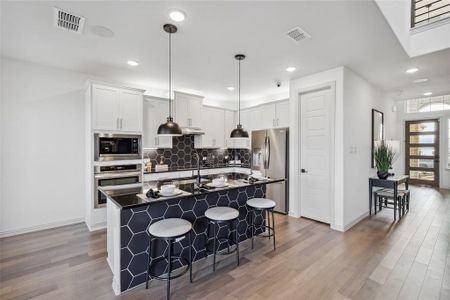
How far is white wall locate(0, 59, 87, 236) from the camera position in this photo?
327 cm

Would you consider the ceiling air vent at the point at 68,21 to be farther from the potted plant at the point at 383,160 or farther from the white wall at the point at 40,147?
the potted plant at the point at 383,160

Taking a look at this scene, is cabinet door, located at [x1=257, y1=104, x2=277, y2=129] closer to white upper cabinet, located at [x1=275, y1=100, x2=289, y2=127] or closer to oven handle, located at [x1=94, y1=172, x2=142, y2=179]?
white upper cabinet, located at [x1=275, y1=100, x2=289, y2=127]

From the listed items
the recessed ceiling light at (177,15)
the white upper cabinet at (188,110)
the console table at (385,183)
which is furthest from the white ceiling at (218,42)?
the console table at (385,183)

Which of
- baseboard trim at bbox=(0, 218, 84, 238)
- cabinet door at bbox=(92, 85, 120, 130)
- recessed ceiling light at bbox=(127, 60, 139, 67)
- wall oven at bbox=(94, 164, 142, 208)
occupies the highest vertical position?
recessed ceiling light at bbox=(127, 60, 139, 67)

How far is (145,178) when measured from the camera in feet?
14.0

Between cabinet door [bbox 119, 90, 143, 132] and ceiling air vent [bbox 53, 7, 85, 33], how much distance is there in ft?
4.59

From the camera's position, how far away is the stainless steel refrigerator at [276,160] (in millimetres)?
4355

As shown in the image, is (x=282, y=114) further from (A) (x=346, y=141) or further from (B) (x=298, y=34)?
(B) (x=298, y=34)

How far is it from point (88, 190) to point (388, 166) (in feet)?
19.2

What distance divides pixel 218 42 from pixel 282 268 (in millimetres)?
2932

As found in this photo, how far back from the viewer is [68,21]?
2305 mm

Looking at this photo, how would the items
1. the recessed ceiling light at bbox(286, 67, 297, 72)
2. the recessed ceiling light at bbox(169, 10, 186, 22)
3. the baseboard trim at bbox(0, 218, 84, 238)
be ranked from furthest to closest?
the recessed ceiling light at bbox(286, 67, 297, 72)
the baseboard trim at bbox(0, 218, 84, 238)
the recessed ceiling light at bbox(169, 10, 186, 22)

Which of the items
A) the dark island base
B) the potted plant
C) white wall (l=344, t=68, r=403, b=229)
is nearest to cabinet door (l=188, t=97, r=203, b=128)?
the dark island base

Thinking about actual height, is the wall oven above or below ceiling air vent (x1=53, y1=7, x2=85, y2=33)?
below
